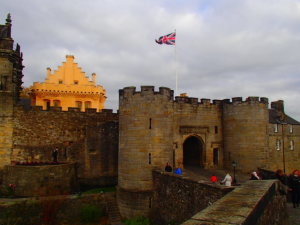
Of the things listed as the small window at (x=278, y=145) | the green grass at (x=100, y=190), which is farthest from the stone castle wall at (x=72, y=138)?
the small window at (x=278, y=145)

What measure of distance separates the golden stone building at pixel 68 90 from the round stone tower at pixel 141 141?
16.8 metres

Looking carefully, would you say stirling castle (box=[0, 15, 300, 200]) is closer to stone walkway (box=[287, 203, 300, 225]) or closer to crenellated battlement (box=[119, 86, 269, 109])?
crenellated battlement (box=[119, 86, 269, 109])

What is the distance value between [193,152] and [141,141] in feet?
23.6

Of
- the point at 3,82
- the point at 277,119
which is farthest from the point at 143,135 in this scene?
the point at 277,119

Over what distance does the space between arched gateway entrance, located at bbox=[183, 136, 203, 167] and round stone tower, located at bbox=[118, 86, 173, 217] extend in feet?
16.9

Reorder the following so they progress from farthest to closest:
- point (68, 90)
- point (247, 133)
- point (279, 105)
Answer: point (279, 105)
point (68, 90)
point (247, 133)

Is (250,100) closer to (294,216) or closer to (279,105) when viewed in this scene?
(294,216)

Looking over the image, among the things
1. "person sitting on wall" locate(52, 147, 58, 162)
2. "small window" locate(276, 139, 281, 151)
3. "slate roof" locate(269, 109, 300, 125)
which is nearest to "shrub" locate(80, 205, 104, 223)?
"person sitting on wall" locate(52, 147, 58, 162)

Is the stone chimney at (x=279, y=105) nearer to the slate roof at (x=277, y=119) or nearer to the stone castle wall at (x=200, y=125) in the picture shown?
the slate roof at (x=277, y=119)

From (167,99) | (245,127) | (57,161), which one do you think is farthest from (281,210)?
(57,161)

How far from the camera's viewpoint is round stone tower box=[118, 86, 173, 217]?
16438mm

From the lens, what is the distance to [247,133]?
20531 mm

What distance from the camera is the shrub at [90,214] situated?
1697 centimetres

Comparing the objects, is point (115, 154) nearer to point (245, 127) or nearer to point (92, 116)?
point (92, 116)
